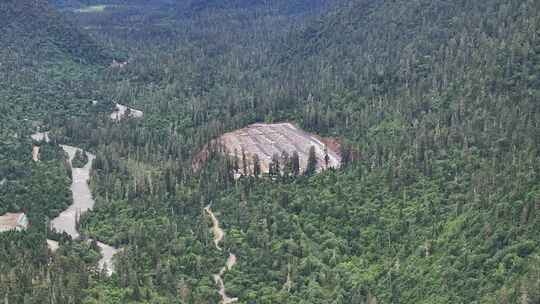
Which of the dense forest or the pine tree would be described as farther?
the pine tree

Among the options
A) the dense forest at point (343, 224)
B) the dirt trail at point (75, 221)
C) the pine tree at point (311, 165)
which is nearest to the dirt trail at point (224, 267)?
the dense forest at point (343, 224)

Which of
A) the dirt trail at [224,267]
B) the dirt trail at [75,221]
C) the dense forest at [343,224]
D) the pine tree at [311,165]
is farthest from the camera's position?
the pine tree at [311,165]

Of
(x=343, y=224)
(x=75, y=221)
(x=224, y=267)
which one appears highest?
(x=343, y=224)

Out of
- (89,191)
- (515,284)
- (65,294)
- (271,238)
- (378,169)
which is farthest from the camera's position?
(89,191)

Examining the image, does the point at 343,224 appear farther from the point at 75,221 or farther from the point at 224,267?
the point at 75,221

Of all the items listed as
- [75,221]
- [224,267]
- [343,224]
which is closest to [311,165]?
[343,224]

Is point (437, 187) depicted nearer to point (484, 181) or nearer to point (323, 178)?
point (484, 181)

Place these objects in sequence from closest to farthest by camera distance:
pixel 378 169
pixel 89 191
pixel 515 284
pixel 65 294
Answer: pixel 515 284 → pixel 65 294 → pixel 378 169 → pixel 89 191

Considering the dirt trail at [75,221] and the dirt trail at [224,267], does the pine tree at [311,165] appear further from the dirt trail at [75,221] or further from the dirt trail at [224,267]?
the dirt trail at [75,221]

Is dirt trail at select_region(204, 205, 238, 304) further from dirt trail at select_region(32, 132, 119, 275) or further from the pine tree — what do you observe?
the pine tree

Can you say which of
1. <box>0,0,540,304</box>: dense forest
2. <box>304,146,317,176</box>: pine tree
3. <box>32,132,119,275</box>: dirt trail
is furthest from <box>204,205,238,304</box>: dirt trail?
<box>304,146,317,176</box>: pine tree

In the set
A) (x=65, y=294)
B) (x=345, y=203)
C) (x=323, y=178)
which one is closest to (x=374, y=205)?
(x=345, y=203)
